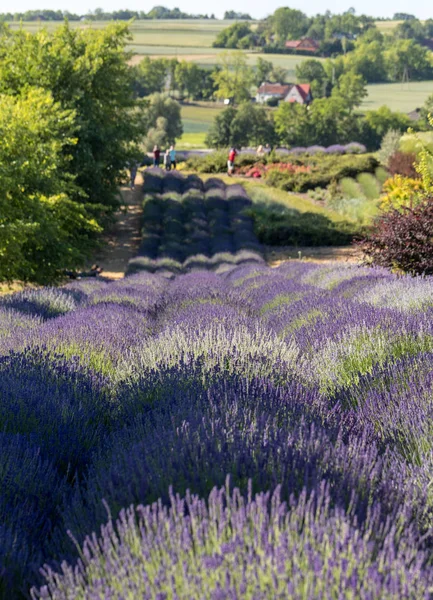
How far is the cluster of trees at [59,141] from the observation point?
15305 millimetres

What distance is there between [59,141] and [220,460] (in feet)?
56.2

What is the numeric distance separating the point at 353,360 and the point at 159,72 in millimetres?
126633

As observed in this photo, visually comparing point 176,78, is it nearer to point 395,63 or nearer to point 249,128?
point 395,63

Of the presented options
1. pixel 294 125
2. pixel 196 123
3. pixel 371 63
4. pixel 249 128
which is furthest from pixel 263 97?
pixel 249 128

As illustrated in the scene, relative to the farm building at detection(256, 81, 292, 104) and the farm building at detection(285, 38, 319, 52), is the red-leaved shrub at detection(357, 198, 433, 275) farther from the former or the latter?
the farm building at detection(285, 38, 319, 52)

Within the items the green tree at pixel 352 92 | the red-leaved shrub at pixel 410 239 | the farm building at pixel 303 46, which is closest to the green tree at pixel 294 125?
the green tree at pixel 352 92

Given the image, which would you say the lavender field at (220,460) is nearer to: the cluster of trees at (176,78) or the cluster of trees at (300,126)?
the cluster of trees at (300,126)

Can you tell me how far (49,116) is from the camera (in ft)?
60.9

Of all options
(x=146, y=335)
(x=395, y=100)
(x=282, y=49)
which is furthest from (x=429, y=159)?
(x=282, y=49)

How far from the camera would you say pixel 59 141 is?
733 inches

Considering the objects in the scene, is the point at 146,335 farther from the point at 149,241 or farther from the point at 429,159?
the point at 149,241

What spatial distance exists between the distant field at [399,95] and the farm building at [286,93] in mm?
9930

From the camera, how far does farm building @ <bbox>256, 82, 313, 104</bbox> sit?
407 ft

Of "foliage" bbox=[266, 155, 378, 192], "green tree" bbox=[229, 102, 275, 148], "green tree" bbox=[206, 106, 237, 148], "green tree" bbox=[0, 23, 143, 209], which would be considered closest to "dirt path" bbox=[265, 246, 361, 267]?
"green tree" bbox=[0, 23, 143, 209]
